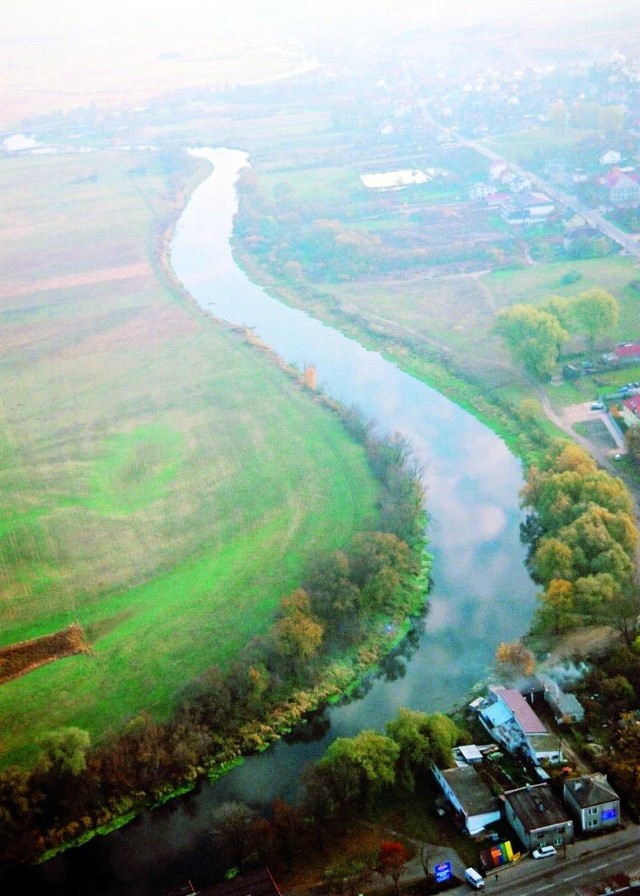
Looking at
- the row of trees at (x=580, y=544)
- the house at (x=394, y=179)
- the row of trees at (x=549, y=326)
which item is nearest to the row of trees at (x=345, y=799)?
the row of trees at (x=580, y=544)

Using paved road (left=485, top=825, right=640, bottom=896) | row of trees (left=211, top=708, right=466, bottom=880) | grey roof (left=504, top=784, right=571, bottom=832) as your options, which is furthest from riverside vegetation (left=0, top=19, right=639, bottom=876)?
paved road (left=485, top=825, right=640, bottom=896)

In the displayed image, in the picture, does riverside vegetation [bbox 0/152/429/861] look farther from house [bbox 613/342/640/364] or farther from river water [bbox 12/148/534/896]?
house [bbox 613/342/640/364]

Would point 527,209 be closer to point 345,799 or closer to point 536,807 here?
point 536,807

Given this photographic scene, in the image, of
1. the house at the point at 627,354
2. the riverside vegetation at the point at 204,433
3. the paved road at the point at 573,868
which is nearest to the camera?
the paved road at the point at 573,868

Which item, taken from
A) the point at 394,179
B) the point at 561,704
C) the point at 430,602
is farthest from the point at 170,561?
the point at 394,179

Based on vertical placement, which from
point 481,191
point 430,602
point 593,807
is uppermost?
point 481,191

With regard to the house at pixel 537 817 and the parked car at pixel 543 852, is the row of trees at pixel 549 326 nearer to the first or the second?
the house at pixel 537 817
